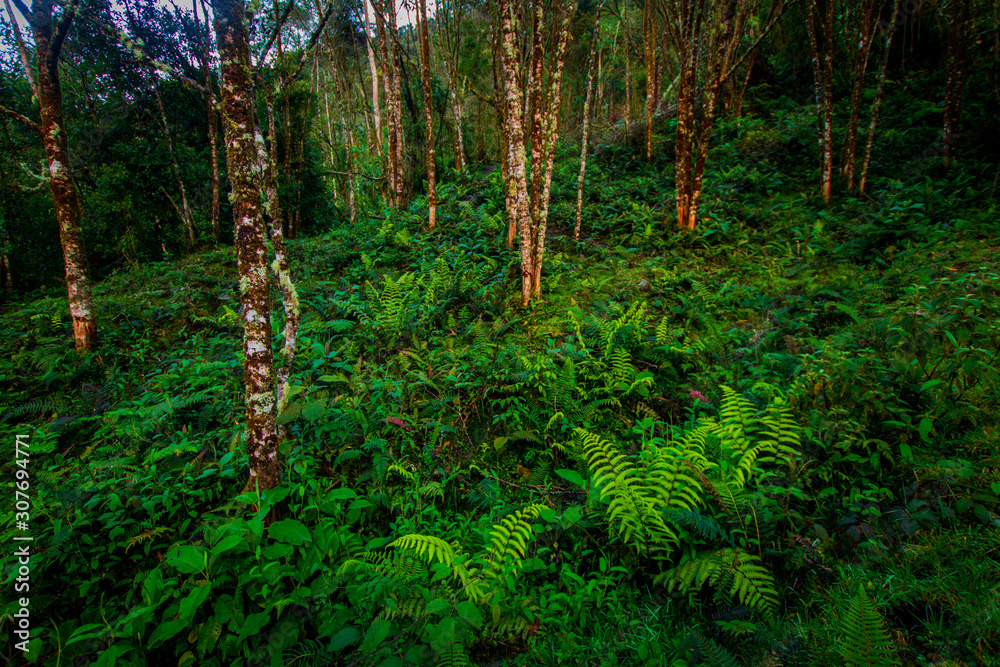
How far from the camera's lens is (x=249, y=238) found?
10.6 ft

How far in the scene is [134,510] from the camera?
11.2ft

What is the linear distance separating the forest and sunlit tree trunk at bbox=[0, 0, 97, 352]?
5 centimetres

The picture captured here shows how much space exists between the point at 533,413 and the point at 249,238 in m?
3.23

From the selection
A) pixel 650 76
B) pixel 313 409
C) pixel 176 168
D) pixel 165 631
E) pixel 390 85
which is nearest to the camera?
pixel 165 631

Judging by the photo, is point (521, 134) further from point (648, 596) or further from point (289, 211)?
point (289, 211)

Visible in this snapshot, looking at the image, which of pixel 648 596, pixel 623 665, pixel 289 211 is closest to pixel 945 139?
pixel 648 596

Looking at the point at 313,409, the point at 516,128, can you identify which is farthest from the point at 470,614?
the point at 516,128

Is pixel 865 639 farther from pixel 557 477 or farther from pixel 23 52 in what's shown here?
pixel 23 52

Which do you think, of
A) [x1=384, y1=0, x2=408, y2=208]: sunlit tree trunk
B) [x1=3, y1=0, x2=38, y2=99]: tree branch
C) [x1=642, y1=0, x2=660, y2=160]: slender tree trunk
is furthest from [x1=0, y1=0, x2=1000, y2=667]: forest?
[x1=642, y1=0, x2=660, y2=160]: slender tree trunk

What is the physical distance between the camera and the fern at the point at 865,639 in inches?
68.6

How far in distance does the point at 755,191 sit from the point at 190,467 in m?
12.4

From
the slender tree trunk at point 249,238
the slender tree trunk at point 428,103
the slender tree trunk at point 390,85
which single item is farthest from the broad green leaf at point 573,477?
the slender tree trunk at point 390,85

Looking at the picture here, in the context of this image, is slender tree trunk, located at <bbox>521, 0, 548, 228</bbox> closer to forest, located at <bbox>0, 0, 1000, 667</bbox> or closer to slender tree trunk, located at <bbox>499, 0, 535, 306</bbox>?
forest, located at <bbox>0, 0, 1000, 667</bbox>

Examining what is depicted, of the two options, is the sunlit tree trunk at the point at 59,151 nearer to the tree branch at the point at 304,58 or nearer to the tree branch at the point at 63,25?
the tree branch at the point at 63,25
